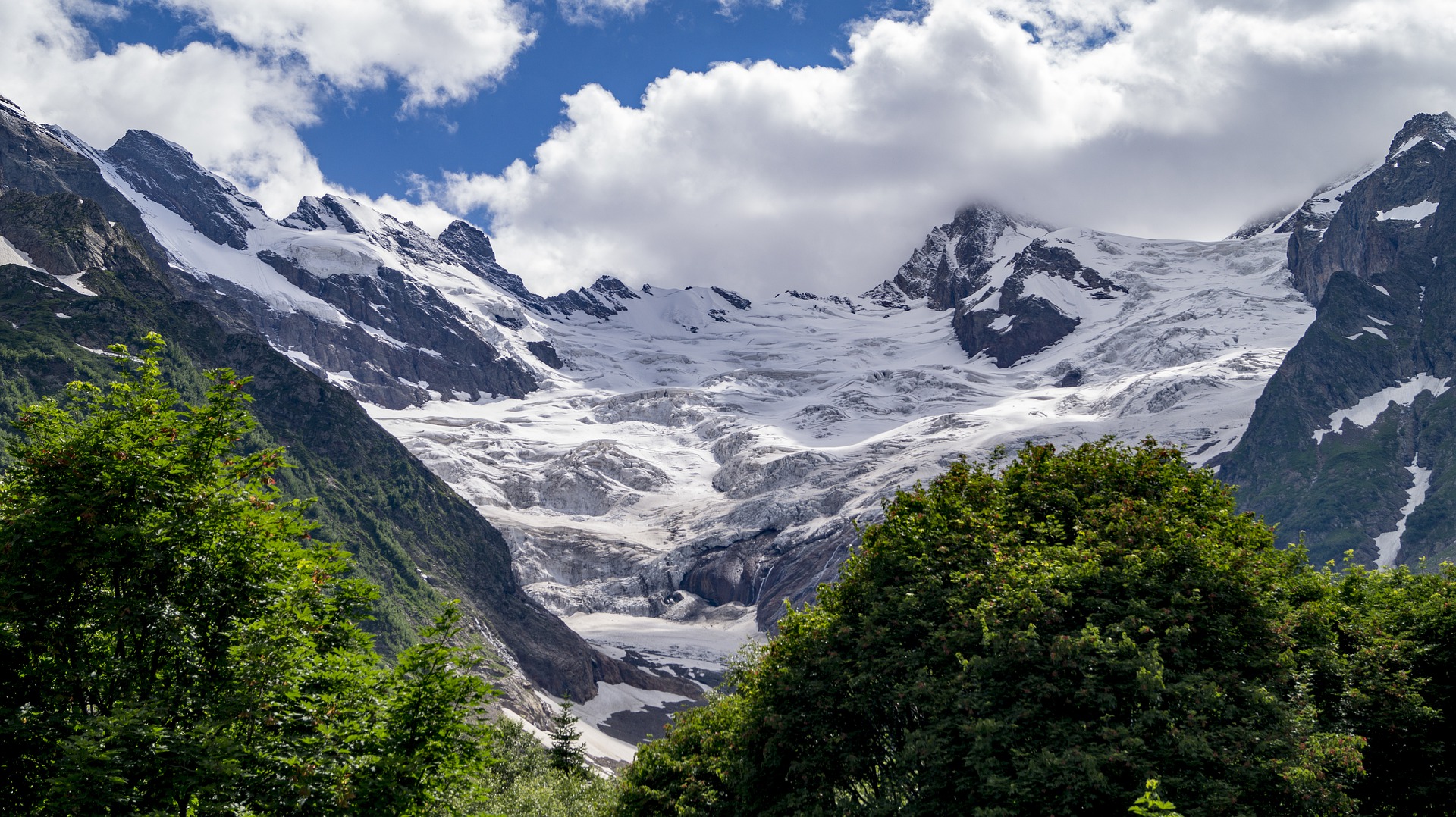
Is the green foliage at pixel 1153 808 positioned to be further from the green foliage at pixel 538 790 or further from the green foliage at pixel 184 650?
the green foliage at pixel 538 790

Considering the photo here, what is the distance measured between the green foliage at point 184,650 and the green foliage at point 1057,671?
11960mm

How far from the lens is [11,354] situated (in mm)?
151750

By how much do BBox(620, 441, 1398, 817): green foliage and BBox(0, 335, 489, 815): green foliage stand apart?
12.0 meters

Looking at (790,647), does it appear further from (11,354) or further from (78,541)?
(11,354)

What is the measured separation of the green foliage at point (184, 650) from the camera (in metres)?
17.2

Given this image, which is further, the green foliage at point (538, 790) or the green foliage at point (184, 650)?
the green foliage at point (538, 790)

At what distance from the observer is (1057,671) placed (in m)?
24.6

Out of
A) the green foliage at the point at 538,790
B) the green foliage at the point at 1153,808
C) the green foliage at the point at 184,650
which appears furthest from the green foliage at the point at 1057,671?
the green foliage at the point at 184,650

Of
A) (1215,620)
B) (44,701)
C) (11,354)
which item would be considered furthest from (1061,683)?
(11,354)

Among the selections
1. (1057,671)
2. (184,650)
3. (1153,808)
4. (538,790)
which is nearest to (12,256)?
(538,790)

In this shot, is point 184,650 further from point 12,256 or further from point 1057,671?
point 12,256

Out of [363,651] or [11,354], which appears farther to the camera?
[11,354]

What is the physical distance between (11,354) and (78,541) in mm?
165632

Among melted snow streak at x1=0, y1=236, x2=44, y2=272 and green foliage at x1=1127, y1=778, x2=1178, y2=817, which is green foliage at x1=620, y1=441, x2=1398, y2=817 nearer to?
green foliage at x1=1127, y1=778, x2=1178, y2=817
